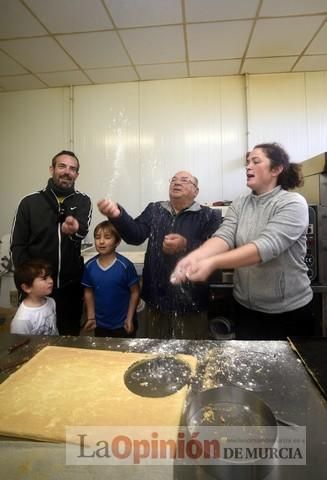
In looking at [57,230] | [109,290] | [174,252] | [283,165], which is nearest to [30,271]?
Result: [57,230]

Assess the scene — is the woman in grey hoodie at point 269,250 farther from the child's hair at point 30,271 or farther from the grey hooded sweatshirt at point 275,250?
the child's hair at point 30,271

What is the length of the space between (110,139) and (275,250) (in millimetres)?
2188

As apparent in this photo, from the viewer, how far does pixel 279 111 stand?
2586mm

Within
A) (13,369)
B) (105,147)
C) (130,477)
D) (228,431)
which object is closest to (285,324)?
(228,431)

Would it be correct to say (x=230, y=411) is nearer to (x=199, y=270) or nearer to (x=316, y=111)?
(x=199, y=270)

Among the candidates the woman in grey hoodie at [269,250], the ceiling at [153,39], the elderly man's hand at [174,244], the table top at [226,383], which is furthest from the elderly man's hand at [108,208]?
the ceiling at [153,39]

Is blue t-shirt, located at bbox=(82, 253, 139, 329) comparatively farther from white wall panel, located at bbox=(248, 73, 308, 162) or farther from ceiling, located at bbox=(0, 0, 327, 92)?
white wall panel, located at bbox=(248, 73, 308, 162)

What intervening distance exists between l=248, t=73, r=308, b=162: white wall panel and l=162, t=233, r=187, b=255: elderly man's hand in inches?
62.4

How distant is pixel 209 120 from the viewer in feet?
8.71

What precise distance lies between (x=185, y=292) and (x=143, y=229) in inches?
16.3

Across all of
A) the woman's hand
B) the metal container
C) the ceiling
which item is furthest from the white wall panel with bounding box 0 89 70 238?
the metal container

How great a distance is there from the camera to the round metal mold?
76 cm

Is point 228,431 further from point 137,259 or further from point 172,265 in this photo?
point 137,259

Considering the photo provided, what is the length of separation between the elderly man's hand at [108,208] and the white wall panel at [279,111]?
5.50ft
